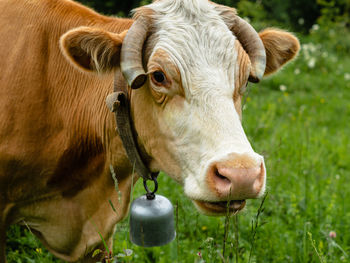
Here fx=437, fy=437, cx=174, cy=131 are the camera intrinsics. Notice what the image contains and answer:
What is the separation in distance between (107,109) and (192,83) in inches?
30.6

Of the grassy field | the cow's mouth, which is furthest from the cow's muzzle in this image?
the grassy field

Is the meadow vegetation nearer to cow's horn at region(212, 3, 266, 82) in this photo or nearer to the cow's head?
the cow's head

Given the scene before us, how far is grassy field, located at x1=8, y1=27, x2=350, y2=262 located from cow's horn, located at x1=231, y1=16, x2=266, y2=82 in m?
0.64

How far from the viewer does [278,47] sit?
2.83 meters

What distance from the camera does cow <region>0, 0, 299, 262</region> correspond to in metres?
2.14

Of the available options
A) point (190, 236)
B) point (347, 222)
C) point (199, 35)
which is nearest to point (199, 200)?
point (199, 35)

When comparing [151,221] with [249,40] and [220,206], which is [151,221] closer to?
[220,206]

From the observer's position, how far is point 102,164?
115 inches

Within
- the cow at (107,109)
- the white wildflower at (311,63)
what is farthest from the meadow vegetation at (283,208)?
the white wildflower at (311,63)

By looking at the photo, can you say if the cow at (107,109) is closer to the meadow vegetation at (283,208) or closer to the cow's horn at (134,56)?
the cow's horn at (134,56)

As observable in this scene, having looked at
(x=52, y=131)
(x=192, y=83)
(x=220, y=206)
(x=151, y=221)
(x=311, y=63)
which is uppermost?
(x=192, y=83)

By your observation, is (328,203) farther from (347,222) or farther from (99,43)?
(99,43)

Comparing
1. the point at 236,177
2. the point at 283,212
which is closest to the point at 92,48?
the point at 236,177

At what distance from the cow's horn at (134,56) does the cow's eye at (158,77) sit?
0.16 ft
